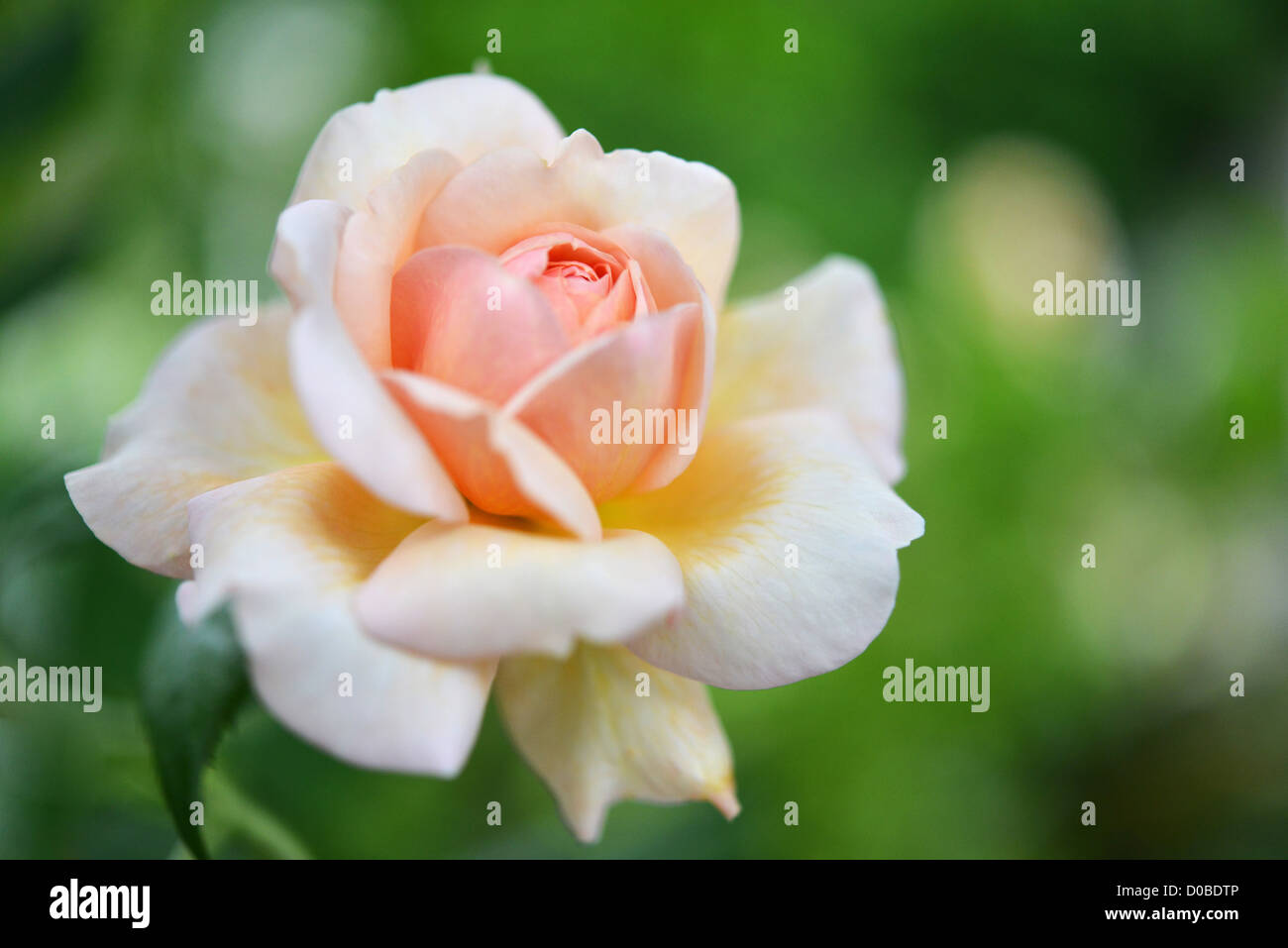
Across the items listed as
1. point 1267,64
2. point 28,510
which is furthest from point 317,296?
point 1267,64

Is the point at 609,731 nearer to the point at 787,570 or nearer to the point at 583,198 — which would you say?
the point at 787,570

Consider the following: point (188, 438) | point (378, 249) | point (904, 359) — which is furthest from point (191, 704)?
point (904, 359)

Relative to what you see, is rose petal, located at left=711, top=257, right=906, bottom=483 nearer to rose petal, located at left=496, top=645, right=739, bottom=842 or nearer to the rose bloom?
the rose bloom

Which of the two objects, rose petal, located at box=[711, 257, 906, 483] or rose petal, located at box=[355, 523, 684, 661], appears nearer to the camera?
rose petal, located at box=[355, 523, 684, 661]

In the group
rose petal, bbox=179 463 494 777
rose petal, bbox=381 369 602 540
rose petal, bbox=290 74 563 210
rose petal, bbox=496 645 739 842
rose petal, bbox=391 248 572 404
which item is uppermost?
rose petal, bbox=290 74 563 210

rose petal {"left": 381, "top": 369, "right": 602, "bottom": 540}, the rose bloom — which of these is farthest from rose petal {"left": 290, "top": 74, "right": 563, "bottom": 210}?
rose petal {"left": 381, "top": 369, "right": 602, "bottom": 540}

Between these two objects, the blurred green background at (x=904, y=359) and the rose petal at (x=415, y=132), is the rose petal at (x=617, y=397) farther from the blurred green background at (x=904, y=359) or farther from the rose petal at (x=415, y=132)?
the blurred green background at (x=904, y=359)
